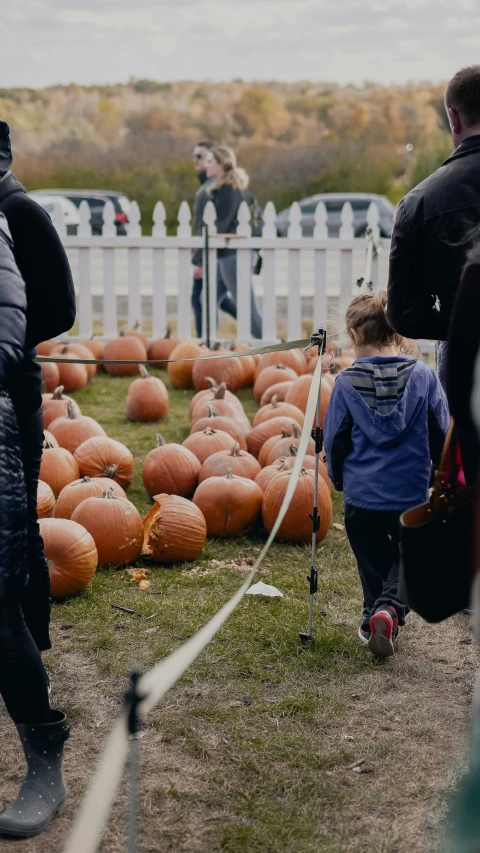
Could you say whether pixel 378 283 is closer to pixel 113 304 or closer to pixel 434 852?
pixel 113 304

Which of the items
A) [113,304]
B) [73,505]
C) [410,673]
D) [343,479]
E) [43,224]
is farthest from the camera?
[113,304]

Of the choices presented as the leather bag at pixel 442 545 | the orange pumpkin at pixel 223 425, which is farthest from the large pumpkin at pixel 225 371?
the leather bag at pixel 442 545

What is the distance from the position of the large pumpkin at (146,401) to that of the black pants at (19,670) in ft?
16.3

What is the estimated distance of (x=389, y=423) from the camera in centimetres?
385

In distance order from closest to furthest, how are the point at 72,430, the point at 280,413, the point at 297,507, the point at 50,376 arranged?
the point at 297,507 → the point at 72,430 → the point at 280,413 → the point at 50,376

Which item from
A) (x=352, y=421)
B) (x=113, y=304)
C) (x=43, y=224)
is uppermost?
(x=43, y=224)

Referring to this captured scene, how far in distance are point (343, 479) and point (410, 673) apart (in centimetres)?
81

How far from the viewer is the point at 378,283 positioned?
33.5ft

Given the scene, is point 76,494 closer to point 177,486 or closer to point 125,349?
point 177,486

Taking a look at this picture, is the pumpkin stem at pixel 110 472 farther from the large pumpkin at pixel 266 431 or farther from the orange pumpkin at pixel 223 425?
the large pumpkin at pixel 266 431

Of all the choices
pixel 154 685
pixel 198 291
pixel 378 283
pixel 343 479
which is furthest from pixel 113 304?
pixel 154 685

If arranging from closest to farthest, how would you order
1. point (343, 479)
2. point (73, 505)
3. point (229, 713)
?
1. point (229, 713)
2. point (343, 479)
3. point (73, 505)

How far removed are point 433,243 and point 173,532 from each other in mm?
2108

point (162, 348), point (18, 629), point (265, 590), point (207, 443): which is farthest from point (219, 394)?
point (18, 629)
